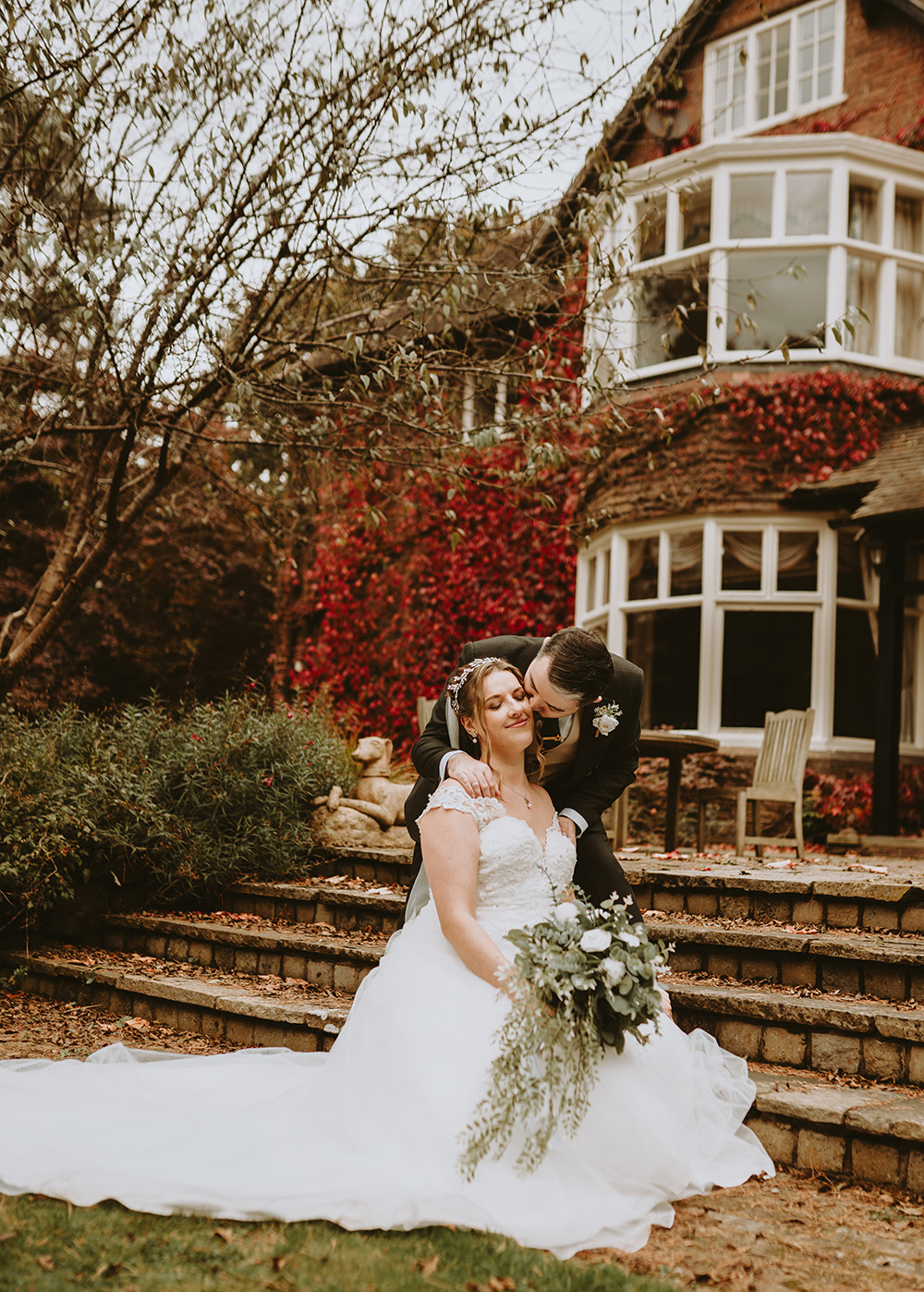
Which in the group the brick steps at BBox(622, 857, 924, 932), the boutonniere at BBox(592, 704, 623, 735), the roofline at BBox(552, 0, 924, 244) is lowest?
the brick steps at BBox(622, 857, 924, 932)

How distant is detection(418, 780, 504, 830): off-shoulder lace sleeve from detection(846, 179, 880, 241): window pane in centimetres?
1010

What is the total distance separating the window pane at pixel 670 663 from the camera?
11500 mm

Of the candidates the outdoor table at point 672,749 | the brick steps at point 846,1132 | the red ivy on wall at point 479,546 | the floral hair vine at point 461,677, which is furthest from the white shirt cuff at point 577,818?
the red ivy on wall at point 479,546

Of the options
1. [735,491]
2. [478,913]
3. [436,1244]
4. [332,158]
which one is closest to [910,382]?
[735,491]

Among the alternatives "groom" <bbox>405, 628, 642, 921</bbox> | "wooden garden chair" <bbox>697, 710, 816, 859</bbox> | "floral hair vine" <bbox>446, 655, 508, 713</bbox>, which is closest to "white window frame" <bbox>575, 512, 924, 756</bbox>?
Answer: "wooden garden chair" <bbox>697, 710, 816, 859</bbox>

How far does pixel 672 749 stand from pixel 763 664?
11.4ft

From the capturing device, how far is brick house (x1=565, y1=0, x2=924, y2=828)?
11031 mm

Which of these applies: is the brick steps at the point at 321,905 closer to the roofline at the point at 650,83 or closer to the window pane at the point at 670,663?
the roofline at the point at 650,83

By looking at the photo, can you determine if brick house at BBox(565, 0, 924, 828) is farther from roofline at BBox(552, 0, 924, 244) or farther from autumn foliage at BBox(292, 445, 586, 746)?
autumn foliage at BBox(292, 445, 586, 746)

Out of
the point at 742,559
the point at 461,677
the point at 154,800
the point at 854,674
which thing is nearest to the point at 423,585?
the point at 742,559

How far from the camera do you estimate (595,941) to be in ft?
11.0

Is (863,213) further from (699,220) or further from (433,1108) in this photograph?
(433,1108)

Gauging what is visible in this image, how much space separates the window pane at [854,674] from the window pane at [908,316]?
3006 mm

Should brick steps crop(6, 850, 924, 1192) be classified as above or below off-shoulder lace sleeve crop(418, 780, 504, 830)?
below
